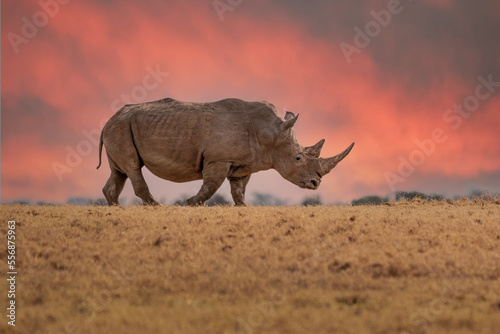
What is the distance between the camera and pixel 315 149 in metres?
16.3

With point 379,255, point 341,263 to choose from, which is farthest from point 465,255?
point 341,263

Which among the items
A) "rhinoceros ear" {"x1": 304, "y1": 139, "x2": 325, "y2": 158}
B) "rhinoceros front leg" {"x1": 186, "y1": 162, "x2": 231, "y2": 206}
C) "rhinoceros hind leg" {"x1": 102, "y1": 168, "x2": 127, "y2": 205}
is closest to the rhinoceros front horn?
"rhinoceros ear" {"x1": 304, "y1": 139, "x2": 325, "y2": 158}

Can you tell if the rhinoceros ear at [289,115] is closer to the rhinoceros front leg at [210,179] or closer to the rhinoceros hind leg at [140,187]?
the rhinoceros front leg at [210,179]

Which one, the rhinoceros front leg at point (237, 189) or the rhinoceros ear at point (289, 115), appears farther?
the rhinoceros ear at point (289, 115)

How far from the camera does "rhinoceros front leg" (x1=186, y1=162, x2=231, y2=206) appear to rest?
50.1 ft

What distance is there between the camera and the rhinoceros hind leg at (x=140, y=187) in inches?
624

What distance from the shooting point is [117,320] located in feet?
19.0

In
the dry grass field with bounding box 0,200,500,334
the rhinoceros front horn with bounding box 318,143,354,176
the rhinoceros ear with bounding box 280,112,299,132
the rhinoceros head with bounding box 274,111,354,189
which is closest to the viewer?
the dry grass field with bounding box 0,200,500,334

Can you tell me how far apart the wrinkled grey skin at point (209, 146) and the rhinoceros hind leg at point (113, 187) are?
77 millimetres

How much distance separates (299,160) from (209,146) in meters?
2.74

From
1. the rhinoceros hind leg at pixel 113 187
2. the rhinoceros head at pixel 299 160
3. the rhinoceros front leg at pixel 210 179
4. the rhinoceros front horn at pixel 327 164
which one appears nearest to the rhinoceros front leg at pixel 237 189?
the rhinoceros front leg at pixel 210 179

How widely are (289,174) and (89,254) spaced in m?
8.35

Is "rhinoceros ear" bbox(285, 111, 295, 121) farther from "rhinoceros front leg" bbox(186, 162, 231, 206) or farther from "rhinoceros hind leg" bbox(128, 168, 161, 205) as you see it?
"rhinoceros hind leg" bbox(128, 168, 161, 205)

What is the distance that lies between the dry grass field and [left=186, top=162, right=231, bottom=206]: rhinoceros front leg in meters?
3.30
